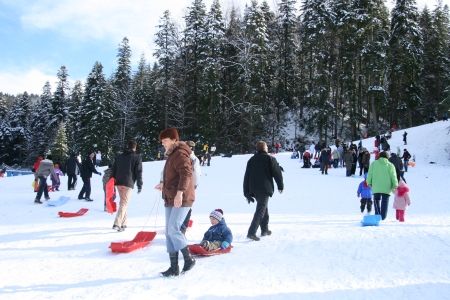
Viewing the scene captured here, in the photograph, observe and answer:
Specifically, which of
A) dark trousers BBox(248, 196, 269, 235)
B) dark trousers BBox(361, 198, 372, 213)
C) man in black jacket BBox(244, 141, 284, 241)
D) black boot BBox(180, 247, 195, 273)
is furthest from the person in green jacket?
black boot BBox(180, 247, 195, 273)

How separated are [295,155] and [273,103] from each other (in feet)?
60.8

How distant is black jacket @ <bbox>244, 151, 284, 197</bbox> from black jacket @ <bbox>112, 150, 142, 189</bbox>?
255 centimetres

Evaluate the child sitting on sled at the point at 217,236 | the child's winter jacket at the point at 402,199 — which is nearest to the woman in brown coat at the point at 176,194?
the child sitting on sled at the point at 217,236

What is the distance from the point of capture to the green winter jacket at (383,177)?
10.0 meters

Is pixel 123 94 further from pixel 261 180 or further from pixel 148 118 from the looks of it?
pixel 261 180

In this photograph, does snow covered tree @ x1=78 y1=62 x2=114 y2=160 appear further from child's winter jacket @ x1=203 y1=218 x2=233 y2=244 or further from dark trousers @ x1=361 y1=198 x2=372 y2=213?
child's winter jacket @ x1=203 y1=218 x2=233 y2=244

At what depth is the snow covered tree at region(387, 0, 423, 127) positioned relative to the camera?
4538 centimetres

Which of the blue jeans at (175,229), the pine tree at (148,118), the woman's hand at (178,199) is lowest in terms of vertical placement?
the blue jeans at (175,229)

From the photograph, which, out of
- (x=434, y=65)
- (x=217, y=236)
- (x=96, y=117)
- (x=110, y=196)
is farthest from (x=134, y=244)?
(x=434, y=65)

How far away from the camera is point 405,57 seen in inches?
1785

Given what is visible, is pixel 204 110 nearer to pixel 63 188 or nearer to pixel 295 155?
pixel 295 155

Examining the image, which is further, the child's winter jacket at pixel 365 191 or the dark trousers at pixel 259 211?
the child's winter jacket at pixel 365 191

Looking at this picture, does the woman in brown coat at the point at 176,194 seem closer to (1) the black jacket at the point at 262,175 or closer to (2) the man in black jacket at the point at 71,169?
(1) the black jacket at the point at 262,175

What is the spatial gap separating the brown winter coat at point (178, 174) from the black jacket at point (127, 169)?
329cm
